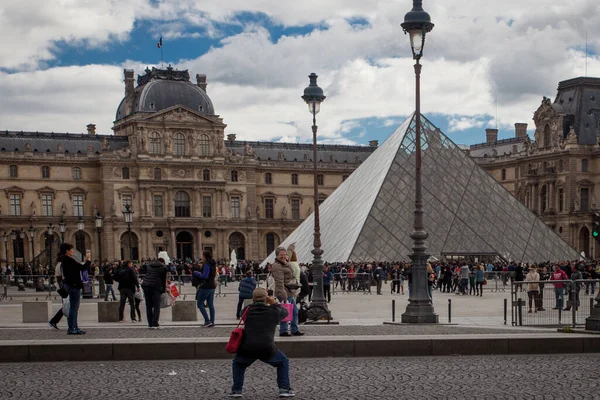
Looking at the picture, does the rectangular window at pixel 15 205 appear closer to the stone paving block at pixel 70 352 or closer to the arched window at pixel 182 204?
the arched window at pixel 182 204

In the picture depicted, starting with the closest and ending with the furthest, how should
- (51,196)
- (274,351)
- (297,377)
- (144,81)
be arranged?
1. (274,351)
2. (297,377)
3. (51,196)
4. (144,81)

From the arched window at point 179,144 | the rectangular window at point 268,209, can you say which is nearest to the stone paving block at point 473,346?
the arched window at point 179,144

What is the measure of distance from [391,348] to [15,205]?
5655cm

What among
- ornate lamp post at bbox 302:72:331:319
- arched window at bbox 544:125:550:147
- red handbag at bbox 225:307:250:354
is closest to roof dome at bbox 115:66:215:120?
arched window at bbox 544:125:550:147

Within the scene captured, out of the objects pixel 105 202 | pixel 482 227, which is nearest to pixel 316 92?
pixel 482 227

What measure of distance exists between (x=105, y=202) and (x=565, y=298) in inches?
2139

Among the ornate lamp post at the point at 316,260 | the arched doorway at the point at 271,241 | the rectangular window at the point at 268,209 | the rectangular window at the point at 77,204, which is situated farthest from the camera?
the rectangular window at the point at 268,209

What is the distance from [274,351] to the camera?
828cm

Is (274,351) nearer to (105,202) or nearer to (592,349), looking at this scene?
(592,349)

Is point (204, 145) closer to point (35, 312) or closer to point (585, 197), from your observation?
point (585, 197)

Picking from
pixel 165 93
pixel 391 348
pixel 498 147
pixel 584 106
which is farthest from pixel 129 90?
pixel 391 348

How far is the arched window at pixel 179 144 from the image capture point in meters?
66.9

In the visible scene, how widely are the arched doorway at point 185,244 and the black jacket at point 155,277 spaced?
5296 centimetres

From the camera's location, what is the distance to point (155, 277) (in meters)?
14.0
